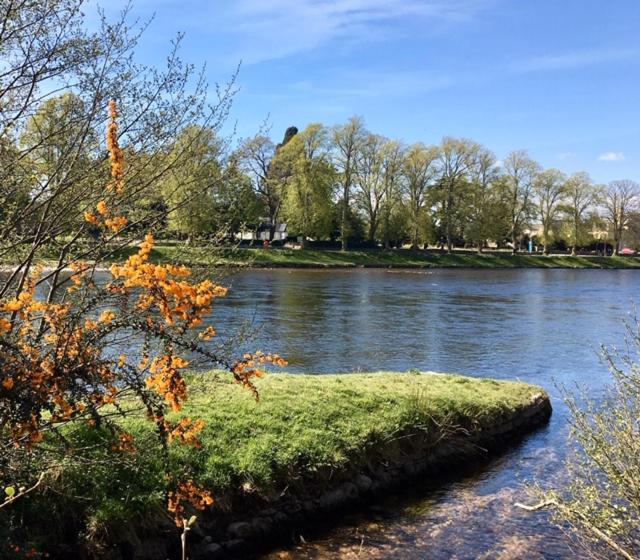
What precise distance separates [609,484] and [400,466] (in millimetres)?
4351

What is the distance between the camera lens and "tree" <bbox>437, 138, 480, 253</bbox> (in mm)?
77188

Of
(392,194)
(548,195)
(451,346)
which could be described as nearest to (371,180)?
(392,194)

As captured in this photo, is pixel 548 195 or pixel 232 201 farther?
pixel 548 195

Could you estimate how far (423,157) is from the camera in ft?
246

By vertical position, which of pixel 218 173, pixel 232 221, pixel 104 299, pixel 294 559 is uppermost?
pixel 218 173

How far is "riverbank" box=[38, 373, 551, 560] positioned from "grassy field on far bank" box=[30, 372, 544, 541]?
19 mm

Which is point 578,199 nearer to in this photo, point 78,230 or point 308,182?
point 308,182

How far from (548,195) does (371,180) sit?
27897 mm

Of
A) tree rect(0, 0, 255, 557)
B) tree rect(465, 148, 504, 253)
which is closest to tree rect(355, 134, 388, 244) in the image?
tree rect(465, 148, 504, 253)

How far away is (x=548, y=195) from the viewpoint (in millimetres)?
85688

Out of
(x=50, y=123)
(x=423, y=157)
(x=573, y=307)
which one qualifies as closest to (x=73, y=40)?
(x=50, y=123)

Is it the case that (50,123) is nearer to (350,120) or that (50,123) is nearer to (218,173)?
(218,173)

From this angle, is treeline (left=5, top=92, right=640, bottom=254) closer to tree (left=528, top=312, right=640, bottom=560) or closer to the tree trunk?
the tree trunk

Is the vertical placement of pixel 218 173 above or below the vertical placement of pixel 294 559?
above
